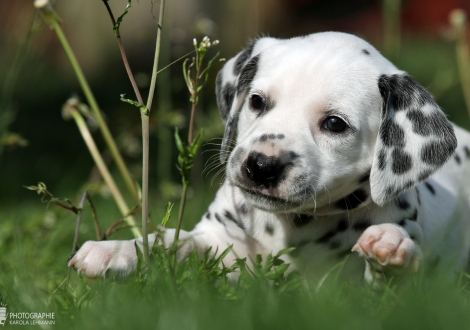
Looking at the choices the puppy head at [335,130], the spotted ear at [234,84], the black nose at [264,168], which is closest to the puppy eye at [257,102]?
the puppy head at [335,130]

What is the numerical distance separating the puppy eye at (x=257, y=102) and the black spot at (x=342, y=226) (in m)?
0.73

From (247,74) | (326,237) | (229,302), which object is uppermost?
(247,74)

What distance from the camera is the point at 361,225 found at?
337cm

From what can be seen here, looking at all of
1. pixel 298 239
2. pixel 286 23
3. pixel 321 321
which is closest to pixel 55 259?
pixel 298 239

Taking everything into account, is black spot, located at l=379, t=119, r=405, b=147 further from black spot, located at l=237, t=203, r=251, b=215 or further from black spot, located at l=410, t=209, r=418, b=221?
black spot, located at l=237, t=203, r=251, b=215

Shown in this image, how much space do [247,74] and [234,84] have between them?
7.9 inches

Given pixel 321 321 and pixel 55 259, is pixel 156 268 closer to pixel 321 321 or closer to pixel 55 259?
pixel 321 321

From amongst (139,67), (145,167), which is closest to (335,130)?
(145,167)

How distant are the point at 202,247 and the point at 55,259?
1152 mm

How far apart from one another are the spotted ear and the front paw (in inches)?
38.7

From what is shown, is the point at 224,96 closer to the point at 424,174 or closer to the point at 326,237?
the point at 326,237

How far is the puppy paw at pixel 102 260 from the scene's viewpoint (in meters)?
2.85

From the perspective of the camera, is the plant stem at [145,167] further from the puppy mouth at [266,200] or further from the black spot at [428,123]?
the black spot at [428,123]

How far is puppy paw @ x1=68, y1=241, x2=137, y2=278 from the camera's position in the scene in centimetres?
285
